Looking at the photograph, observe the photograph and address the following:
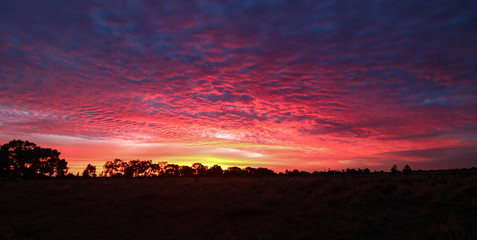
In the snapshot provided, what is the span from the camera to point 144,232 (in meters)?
12.9

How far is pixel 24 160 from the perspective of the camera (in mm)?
63656

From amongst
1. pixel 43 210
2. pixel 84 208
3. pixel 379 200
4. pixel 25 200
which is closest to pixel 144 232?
pixel 84 208

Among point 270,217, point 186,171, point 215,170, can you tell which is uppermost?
point 215,170

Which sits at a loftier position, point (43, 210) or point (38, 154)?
point (38, 154)

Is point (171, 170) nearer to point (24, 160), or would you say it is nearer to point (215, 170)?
point (215, 170)

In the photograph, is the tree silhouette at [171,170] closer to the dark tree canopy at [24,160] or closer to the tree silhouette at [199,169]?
the tree silhouette at [199,169]

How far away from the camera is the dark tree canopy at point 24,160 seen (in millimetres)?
60625

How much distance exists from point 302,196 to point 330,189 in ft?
8.43

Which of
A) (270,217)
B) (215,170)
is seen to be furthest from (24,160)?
(215,170)

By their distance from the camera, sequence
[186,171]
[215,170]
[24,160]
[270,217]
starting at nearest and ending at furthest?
[270,217], [24,160], [215,170], [186,171]

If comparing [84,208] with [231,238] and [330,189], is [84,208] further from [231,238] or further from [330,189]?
[330,189]

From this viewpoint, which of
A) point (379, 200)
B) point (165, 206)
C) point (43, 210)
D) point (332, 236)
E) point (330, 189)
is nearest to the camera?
point (332, 236)

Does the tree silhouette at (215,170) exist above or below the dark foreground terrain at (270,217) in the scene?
above

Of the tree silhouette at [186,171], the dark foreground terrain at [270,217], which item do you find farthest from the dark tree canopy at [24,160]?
the tree silhouette at [186,171]
